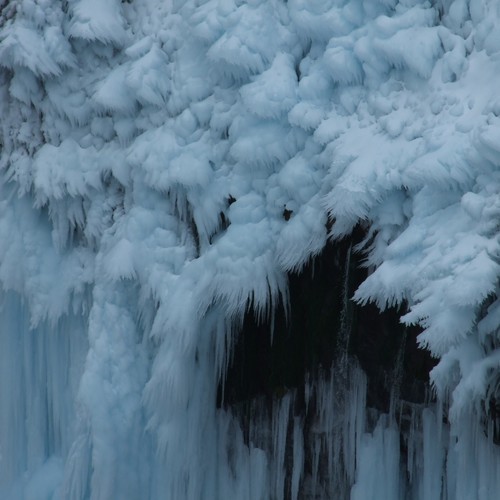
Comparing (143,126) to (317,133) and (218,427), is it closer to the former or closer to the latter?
(317,133)

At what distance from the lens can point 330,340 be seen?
3873 mm

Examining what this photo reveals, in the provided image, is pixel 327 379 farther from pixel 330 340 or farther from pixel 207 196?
pixel 207 196

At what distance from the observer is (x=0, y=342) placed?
15.8 ft

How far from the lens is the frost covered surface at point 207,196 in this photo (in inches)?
128

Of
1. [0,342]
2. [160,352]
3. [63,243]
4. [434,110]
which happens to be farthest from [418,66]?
[0,342]

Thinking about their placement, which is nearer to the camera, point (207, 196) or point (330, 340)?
point (330, 340)

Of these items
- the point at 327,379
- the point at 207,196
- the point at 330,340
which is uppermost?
the point at 207,196

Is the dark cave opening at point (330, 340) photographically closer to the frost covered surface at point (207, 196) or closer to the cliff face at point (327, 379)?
the cliff face at point (327, 379)

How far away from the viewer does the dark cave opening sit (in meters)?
3.68

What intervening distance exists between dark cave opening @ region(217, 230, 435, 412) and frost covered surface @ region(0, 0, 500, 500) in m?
0.13

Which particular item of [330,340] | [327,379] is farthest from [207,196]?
[327,379]

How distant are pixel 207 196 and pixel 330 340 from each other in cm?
82

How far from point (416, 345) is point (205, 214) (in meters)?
1.07

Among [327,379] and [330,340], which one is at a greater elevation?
[330,340]
